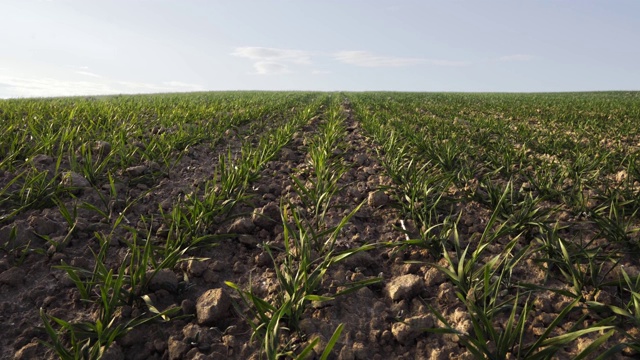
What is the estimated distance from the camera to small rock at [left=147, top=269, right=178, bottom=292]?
78.8 inches

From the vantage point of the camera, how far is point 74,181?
10.6ft

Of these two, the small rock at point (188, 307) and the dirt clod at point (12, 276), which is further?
the dirt clod at point (12, 276)

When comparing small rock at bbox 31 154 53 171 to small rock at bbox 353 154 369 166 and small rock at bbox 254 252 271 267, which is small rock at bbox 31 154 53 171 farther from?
small rock at bbox 353 154 369 166

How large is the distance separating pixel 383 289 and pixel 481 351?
61cm

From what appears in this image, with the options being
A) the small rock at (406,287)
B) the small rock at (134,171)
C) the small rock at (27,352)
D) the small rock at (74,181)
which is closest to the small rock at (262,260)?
the small rock at (406,287)

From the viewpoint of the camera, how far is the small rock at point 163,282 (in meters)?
2.00

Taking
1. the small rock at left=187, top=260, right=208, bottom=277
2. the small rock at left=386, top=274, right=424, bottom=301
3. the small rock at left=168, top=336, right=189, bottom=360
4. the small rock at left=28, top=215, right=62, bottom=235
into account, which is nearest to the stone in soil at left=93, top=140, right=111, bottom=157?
the small rock at left=28, top=215, right=62, bottom=235

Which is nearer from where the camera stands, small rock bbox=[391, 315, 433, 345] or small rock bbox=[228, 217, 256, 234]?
small rock bbox=[391, 315, 433, 345]

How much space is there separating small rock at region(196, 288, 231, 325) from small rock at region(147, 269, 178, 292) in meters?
0.20

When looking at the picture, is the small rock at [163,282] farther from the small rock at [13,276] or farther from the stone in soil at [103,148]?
the stone in soil at [103,148]

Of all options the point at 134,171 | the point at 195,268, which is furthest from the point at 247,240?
the point at 134,171

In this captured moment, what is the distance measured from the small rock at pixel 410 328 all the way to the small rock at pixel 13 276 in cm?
194

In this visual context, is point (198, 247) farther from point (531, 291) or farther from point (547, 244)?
point (547, 244)

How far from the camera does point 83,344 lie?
165 centimetres
